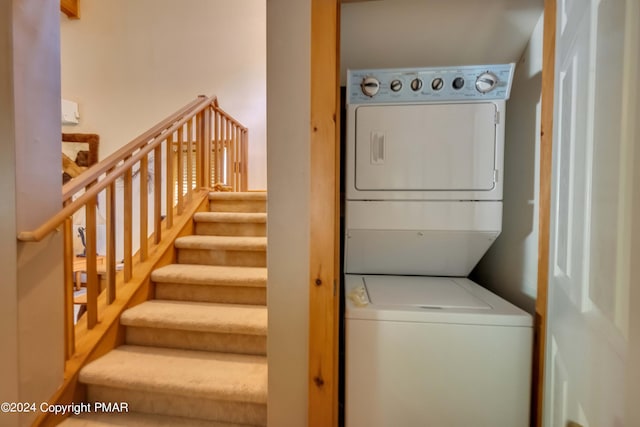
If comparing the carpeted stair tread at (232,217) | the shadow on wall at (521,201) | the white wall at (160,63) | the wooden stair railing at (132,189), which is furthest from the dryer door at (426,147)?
the white wall at (160,63)

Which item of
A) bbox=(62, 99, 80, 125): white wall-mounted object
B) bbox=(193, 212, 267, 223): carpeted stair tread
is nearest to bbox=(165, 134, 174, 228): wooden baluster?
bbox=(193, 212, 267, 223): carpeted stair tread

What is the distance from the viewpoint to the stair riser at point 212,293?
1.80 metres

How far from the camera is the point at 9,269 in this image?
1061 millimetres

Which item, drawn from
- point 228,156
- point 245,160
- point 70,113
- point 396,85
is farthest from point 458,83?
point 70,113

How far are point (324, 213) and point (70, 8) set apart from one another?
555cm

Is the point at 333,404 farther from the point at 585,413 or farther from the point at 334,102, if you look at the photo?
the point at 334,102

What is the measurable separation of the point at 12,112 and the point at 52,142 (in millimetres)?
175

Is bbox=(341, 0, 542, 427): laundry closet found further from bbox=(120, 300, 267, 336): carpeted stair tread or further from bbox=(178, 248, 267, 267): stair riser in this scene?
bbox=(178, 248, 267, 267): stair riser

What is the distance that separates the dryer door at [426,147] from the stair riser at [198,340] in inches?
42.6

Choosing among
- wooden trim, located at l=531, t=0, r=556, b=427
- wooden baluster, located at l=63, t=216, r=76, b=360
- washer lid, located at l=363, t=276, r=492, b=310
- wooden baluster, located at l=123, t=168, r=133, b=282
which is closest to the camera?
wooden trim, located at l=531, t=0, r=556, b=427

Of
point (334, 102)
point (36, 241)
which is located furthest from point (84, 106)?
point (334, 102)

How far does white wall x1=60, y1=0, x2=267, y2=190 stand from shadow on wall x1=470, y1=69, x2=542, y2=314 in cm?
295

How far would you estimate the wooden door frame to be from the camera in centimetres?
85

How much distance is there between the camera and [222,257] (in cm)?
208
